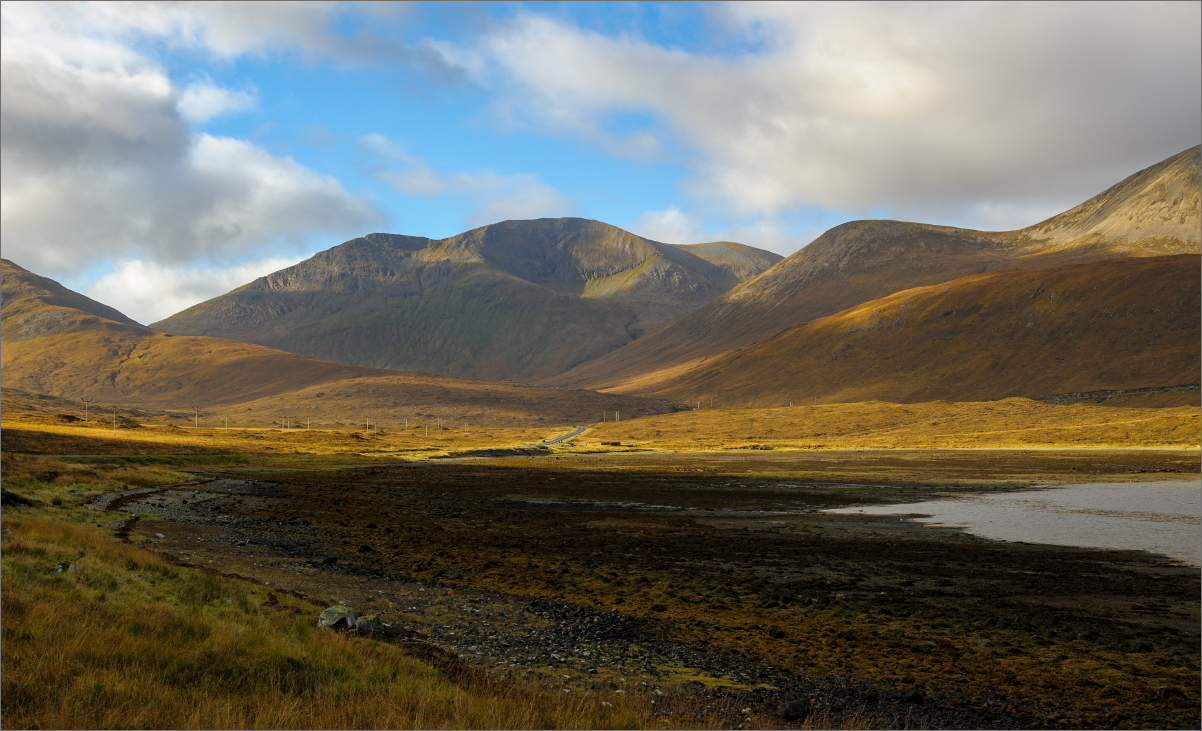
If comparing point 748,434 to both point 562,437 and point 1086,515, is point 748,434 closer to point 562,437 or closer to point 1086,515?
point 562,437

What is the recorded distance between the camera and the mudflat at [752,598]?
13141 millimetres

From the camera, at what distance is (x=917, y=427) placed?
434ft

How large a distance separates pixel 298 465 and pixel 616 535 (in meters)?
57.3

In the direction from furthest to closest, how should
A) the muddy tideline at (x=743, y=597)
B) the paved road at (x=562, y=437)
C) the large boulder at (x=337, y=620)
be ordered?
the paved road at (x=562, y=437)
the large boulder at (x=337, y=620)
the muddy tideline at (x=743, y=597)

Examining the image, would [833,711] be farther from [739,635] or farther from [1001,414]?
[1001,414]

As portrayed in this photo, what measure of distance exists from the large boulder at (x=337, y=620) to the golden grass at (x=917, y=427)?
108835 millimetres

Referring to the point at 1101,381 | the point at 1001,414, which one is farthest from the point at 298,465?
the point at 1101,381

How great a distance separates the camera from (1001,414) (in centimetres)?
13550

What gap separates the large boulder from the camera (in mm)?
14039

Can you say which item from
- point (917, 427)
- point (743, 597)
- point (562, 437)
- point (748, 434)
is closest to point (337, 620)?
point (743, 597)

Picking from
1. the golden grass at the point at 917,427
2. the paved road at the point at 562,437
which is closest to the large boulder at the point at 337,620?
the golden grass at the point at 917,427

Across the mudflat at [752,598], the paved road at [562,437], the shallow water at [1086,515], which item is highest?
the mudflat at [752,598]

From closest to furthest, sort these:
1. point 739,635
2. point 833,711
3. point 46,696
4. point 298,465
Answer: point 46,696 → point 833,711 → point 739,635 → point 298,465

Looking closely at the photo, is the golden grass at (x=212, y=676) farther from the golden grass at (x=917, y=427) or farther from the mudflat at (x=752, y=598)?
the golden grass at (x=917, y=427)
